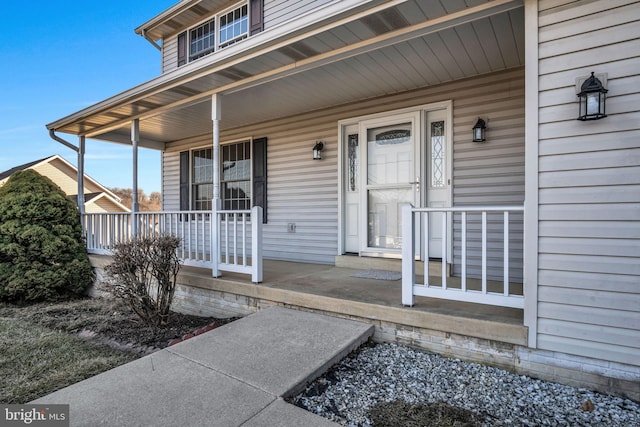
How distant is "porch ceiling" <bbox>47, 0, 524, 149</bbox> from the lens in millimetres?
2742

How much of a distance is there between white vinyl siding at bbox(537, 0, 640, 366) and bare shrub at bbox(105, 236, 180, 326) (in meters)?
3.34

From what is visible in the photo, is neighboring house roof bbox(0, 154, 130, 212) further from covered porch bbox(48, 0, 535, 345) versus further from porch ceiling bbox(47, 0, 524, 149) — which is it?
porch ceiling bbox(47, 0, 524, 149)

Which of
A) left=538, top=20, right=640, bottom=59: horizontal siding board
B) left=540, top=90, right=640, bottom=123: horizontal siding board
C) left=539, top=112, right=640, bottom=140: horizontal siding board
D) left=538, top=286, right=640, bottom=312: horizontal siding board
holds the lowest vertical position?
left=538, top=286, right=640, bottom=312: horizontal siding board

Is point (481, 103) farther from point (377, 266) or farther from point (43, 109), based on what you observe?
point (43, 109)

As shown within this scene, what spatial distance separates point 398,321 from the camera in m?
2.79

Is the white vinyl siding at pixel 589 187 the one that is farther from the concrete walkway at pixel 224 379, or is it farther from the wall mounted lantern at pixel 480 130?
the wall mounted lantern at pixel 480 130

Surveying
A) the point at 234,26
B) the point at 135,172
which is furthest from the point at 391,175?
the point at 234,26

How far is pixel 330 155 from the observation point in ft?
16.9

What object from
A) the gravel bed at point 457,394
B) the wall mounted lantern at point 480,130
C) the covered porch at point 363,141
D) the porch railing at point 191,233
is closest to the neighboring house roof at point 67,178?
the porch railing at point 191,233

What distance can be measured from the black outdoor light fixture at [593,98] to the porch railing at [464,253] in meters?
0.68

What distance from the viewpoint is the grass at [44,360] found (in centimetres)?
236

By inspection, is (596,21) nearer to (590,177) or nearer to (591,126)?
(591,126)

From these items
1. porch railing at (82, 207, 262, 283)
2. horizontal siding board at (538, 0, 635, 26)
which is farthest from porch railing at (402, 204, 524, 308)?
porch railing at (82, 207, 262, 283)

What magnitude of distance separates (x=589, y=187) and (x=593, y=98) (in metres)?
0.53
